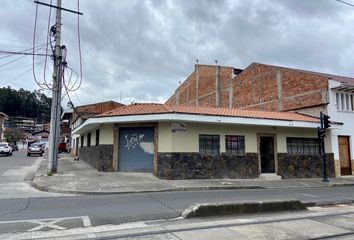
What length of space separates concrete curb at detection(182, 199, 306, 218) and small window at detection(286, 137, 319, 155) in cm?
1201

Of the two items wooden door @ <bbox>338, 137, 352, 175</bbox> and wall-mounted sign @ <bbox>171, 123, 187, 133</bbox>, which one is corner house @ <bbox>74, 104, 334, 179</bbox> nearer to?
wall-mounted sign @ <bbox>171, 123, 187, 133</bbox>

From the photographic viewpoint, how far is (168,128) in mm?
17344

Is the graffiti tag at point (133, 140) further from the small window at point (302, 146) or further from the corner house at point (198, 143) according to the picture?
the small window at point (302, 146)

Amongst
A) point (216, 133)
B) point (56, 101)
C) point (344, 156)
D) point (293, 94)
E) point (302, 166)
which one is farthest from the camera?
point (293, 94)

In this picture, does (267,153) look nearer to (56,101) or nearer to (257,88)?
(257,88)

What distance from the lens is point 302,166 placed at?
69.3 feet

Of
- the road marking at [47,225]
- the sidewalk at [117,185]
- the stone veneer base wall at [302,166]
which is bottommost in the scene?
the road marking at [47,225]

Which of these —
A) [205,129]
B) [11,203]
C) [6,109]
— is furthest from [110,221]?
[6,109]

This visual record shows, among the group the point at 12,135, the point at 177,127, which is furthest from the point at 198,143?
the point at 12,135

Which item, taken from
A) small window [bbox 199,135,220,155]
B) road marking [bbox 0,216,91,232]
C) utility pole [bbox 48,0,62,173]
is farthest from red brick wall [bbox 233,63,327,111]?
road marking [bbox 0,216,91,232]

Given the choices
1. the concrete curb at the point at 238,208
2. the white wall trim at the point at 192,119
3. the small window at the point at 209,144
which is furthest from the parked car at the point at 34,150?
the concrete curb at the point at 238,208

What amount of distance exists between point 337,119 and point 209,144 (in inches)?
403

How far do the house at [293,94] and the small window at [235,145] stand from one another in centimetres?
729

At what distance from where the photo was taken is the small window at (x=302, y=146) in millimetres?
21031
